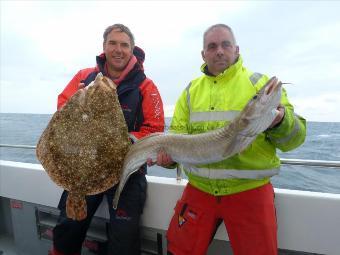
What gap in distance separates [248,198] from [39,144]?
1931 mm

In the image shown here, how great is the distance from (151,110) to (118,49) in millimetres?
755

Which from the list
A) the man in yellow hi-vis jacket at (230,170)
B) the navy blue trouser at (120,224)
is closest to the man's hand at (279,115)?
the man in yellow hi-vis jacket at (230,170)

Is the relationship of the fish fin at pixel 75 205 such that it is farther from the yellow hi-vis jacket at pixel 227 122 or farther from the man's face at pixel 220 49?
the man's face at pixel 220 49

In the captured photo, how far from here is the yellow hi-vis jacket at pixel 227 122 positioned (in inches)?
110

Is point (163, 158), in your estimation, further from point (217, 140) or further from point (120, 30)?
point (120, 30)

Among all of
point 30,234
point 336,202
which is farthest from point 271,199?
point 30,234

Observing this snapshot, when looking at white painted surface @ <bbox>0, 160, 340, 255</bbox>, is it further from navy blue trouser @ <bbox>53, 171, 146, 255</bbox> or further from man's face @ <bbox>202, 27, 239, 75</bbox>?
man's face @ <bbox>202, 27, 239, 75</bbox>

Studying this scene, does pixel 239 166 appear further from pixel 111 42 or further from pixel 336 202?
pixel 111 42

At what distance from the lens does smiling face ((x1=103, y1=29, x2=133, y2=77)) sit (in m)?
3.63

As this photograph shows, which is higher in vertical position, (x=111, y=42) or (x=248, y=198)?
(x=111, y=42)

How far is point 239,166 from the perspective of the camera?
286 cm

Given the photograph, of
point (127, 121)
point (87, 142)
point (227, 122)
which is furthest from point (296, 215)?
point (87, 142)

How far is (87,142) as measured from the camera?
299cm

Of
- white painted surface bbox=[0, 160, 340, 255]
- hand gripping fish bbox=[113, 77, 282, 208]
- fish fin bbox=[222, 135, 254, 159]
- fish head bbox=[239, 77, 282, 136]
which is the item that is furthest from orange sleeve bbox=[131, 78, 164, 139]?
fish head bbox=[239, 77, 282, 136]
